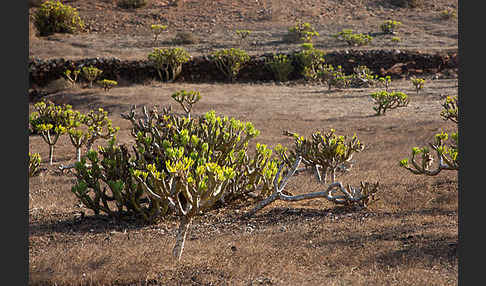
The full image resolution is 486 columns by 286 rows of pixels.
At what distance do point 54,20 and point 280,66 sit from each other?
18.3 meters

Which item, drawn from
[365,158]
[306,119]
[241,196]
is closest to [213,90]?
[306,119]

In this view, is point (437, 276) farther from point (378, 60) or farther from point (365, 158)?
point (378, 60)

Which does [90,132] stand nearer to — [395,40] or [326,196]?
[326,196]

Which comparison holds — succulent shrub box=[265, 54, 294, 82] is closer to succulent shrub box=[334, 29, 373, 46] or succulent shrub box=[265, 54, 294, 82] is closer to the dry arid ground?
succulent shrub box=[334, 29, 373, 46]

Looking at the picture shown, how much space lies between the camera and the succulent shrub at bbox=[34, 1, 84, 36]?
33438 mm

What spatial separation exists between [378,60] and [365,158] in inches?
756

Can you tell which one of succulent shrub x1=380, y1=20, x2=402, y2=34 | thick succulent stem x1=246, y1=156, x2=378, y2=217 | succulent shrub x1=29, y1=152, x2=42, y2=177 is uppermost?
succulent shrub x1=380, y1=20, x2=402, y2=34

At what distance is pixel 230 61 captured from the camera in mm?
26984

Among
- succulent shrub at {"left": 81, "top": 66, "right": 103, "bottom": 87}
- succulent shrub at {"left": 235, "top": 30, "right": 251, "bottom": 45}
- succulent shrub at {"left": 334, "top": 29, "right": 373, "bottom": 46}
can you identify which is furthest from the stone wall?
succulent shrub at {"left": 235, "top": 30, "right": 251, "bottom": 45}

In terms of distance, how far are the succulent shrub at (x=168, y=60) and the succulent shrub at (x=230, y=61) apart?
1873mm

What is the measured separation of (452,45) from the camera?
3011 centimetres

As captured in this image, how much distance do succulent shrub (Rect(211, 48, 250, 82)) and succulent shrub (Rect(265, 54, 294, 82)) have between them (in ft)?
4.76

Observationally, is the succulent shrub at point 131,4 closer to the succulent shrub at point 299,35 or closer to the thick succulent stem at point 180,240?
the succulent shrub at point 299,35

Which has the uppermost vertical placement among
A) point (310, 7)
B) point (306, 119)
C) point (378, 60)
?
point (310, 7)
